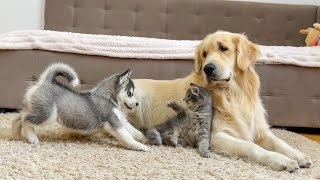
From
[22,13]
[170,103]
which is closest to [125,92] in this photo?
[170,103]

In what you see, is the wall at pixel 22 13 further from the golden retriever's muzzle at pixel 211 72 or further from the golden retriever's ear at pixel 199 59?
the golden retriever's muzzle at pixel 211 72

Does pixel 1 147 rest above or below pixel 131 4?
below

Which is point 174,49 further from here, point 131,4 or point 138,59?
point 131,4

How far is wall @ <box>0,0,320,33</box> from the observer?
3.69 metres

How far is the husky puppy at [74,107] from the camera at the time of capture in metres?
1.59

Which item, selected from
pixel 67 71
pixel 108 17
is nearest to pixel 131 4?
pixel 108 17

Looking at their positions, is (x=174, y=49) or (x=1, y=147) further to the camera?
(x=174, y=49)

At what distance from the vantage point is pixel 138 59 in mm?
2352

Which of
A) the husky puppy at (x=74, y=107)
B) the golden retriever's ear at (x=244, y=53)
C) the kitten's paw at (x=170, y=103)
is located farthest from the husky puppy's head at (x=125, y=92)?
the golden retriever's ear at (x=244, y=53)

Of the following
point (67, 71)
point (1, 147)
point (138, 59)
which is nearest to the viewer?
point (1, 147)

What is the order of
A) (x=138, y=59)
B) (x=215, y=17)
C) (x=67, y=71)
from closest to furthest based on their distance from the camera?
1. (x=67, y=71)
2. (x=138, y=59)
3. (x=215, y=17)

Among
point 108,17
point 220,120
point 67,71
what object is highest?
point 108,17

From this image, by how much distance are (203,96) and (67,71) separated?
22.9 inches

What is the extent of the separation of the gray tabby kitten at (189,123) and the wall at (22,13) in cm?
226
